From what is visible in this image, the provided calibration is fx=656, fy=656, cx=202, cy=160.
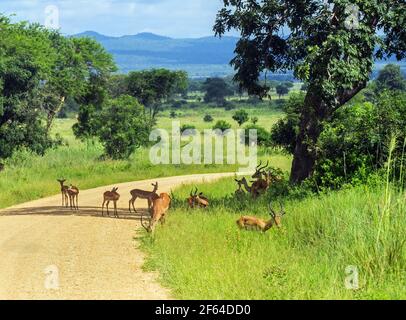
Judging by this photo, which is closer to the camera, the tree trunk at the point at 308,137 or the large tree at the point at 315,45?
the large tree at the point at 315,45

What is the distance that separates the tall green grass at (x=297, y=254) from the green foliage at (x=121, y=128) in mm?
25898

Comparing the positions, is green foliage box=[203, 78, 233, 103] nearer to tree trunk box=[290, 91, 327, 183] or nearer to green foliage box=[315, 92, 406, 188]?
tree trunk box=[290, 91, 327, 183]

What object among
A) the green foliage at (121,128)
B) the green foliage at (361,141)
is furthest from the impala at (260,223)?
the green foliage at (121,128)

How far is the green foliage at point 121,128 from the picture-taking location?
3906 centimetres

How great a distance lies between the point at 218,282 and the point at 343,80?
7322mm

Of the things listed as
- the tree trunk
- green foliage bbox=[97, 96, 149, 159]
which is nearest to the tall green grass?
the tree trunk

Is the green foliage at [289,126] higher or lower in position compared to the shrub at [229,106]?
higher

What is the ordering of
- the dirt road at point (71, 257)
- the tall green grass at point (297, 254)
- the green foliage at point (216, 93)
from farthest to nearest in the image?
the green foliage at point (216, 93) < the dirt road at point (71, 257) < the tall green grass at point (297, 254)

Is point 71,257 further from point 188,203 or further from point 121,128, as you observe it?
point 121,128

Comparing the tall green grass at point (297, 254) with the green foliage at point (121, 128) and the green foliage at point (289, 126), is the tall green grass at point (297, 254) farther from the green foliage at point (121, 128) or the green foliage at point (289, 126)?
the green foliage at point (121, 128)

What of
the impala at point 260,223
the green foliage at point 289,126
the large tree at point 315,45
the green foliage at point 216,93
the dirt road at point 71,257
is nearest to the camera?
the dirt road at point 71,257
